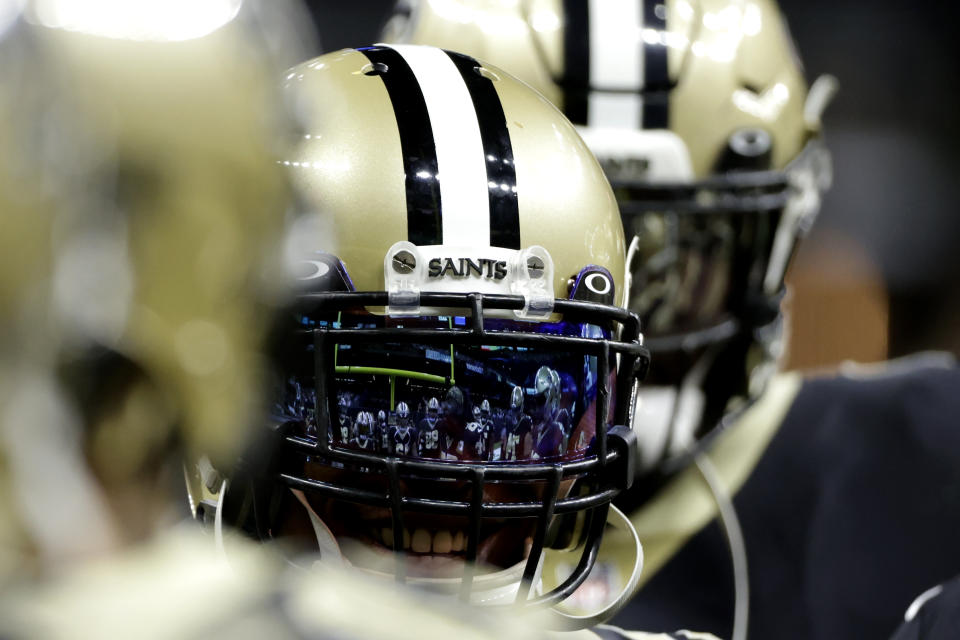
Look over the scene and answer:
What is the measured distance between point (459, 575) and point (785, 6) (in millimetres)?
2936

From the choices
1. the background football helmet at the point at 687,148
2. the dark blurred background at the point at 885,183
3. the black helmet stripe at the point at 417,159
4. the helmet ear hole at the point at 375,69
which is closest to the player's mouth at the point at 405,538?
the black helmet stripe at the point at 417,159

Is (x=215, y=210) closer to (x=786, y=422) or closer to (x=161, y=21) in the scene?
(x=161, y=21)

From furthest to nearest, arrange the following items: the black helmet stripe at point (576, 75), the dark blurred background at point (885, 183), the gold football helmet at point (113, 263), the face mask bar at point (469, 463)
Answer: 1. the dark blurred background at point (885, 183)
2. the black helmet stripe at point (576, 75)
3. the face mask bar at point (469, 463)
4. the gold football helmet at point (113, 263)

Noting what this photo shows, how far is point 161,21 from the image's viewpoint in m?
0.44

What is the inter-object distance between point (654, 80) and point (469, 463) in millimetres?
759

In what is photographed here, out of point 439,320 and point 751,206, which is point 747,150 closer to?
point 751,206

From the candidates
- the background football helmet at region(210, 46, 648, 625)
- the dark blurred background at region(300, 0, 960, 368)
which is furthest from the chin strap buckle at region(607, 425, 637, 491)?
the dark blurred background at region(300, 0, 960, 368)

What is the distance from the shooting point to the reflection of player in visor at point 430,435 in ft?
2.72

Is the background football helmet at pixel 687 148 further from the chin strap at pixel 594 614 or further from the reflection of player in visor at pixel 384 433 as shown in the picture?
the reflection of player in visor at pixel 384 433

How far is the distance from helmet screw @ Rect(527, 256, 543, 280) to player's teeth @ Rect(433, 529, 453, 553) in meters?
0.22

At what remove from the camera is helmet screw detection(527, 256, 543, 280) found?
848mm

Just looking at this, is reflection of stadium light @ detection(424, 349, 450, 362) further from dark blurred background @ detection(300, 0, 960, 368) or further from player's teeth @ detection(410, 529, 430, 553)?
dark blurred background @ detection(300, 0, 960, 368)

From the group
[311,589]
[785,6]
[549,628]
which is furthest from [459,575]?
[785,6]

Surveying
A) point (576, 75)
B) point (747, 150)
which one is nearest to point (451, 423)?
point (576, 75)
